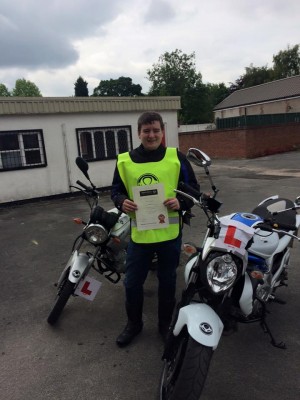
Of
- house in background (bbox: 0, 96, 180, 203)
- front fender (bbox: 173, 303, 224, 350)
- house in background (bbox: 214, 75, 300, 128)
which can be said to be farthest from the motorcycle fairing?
house in background (bbox: 214, 75, 300, 128)

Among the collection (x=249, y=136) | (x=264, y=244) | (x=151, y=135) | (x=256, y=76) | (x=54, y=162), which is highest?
(x=256, y=76)

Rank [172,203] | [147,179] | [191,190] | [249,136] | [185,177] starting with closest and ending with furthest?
1. [191,190]
2. [172,203]
3. [147,179]
4. [185,177]
5. [249,136]

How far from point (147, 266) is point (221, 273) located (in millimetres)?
981

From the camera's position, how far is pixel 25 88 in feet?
250

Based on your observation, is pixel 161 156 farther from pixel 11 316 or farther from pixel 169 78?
pixel 169 78

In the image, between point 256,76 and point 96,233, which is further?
point 256,76

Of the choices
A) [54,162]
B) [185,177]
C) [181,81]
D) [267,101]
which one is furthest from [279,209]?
[181,81]

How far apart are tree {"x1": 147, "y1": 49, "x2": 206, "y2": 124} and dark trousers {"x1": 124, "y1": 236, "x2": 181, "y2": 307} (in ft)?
160

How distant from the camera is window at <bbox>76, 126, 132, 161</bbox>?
37.6 ft

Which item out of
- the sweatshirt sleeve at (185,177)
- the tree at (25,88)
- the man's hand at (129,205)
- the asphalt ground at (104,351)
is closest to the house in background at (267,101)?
the asphalt ground at (104,351)

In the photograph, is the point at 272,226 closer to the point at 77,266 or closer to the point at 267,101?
the point at 77,266

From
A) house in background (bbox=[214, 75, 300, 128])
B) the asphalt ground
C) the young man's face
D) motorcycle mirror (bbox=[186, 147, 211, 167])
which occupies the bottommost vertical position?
the asphalt ground

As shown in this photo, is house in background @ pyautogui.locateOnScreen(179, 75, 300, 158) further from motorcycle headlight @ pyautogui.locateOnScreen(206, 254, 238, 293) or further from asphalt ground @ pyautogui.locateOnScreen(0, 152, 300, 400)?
motorcycle headlight @ pyautogui.locateOnScreen(206, 254, 238, 293)

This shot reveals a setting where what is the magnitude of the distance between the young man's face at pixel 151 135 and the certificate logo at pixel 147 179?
237mm
